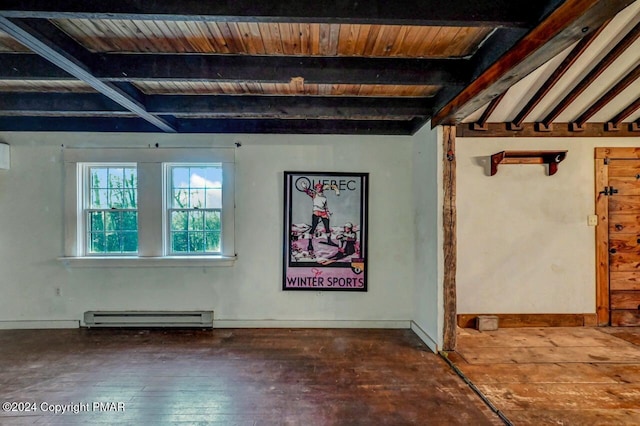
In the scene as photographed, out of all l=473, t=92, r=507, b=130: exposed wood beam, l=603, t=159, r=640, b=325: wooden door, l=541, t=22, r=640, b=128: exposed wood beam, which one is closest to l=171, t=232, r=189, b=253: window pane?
l=473, t=92, r=507, b=130: exposed wood beam

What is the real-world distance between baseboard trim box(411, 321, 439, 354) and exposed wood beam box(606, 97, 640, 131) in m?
3.23


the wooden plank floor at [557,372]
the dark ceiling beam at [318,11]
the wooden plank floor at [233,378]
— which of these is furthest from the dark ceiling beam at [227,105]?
the wooden plank floor at [557,372]

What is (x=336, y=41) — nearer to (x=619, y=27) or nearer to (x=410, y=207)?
(x=619, y=27)

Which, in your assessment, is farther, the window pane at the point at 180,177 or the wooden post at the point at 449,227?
the window pane at the point at 180,177

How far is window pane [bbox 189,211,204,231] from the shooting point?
13.0ft

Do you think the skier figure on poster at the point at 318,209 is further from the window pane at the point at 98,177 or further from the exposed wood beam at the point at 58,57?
the window pane at the point at 98,177

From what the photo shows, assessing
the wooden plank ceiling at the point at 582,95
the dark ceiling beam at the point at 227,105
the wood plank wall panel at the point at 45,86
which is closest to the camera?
the wooden plank ceiling at the point at 582,95

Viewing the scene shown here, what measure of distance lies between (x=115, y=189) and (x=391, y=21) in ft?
12.2

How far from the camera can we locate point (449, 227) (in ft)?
10.5

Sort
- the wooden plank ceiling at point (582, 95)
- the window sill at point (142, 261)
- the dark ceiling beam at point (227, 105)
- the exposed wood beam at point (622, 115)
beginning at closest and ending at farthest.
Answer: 1. the wooden plank ceiling at point (582, 95)
2. the dark ceiling beam at point (227, 105)
3. the exposed wood beam at point (622, 115)
4. the window sill at point (142, 261)

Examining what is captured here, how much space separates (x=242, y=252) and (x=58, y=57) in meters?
2.47

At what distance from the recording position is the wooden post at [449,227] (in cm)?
319

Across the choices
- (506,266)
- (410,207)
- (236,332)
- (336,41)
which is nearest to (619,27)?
(336,41)

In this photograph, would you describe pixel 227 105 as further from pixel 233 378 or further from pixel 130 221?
pixel 233 378
